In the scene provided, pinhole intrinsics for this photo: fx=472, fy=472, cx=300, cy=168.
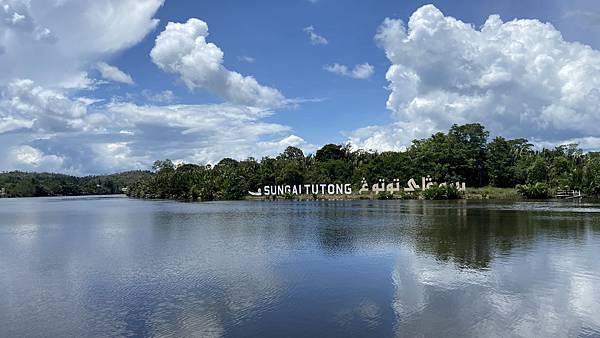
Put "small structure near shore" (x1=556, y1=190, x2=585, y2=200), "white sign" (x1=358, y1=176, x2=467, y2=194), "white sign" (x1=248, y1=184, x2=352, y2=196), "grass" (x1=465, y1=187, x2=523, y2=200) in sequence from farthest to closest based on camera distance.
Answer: "white sign" (x1=248, y1=184, x2=352, y2=196)
"white sign" (x1=358, y1=176, x2=467, y2=194)
"grass" (x1=465, y1=187, x2=523, y2=200)
"small structure near shore" (x1=556, y1=190, x2=585, y2=200)

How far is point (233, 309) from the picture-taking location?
596 inches

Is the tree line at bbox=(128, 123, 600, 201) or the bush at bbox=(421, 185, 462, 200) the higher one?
the tree line at bbox=(128, 123, 600, 201)

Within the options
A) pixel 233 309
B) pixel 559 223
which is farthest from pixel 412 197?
pixel 233 309

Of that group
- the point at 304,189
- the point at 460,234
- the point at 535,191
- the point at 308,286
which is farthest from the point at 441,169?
the point at 308,286

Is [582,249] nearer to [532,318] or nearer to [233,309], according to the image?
[532,318]

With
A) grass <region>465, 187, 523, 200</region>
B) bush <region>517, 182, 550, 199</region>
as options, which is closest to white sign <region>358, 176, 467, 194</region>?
grass <region>465, 187, 523, 200</region>

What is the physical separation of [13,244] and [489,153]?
104482 millimetres

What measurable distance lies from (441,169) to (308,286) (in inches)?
3785

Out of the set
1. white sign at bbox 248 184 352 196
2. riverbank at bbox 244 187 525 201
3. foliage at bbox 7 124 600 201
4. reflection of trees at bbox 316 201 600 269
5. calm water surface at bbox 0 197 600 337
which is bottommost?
calm water surface at bbox 0 197 600 337

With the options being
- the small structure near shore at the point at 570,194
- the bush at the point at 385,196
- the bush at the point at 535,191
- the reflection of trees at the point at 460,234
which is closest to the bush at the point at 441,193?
the bush at the point at 385,196

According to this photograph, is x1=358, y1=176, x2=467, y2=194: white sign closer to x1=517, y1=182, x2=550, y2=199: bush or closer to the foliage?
the foliage

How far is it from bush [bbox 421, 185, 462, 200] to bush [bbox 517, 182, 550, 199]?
42.4 feet

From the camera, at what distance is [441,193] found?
100875 millimetres

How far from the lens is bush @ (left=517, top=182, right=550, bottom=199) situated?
95.9 m
